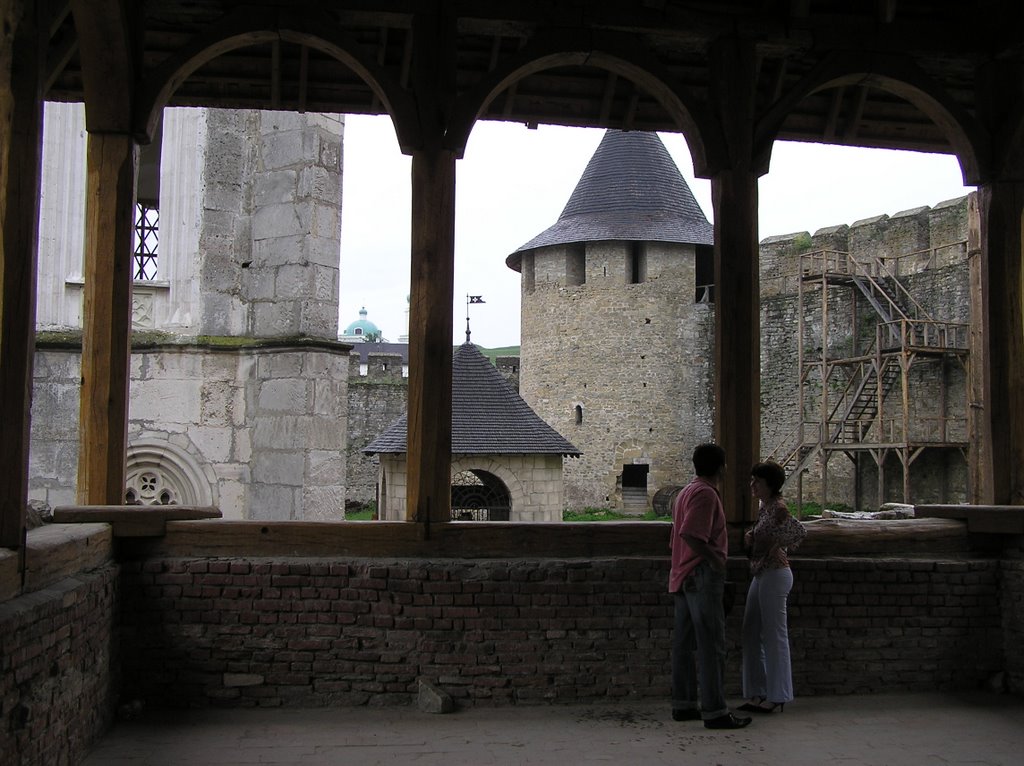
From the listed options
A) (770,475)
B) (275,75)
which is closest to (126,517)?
(275,75)

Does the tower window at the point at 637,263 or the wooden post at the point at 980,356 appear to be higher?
the tower window at the point at 637,263

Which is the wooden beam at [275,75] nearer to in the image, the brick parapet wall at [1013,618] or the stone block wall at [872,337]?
the brick parapet wall at [1013,618]

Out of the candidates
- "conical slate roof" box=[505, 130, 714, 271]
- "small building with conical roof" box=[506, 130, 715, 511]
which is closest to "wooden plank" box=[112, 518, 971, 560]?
"small building with conical roof" box=[506, 130, 715, 511]

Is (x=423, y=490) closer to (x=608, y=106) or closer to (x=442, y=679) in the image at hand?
(x=442, y=679)

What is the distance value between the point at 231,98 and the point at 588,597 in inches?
163

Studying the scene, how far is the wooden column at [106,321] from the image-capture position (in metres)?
5.31

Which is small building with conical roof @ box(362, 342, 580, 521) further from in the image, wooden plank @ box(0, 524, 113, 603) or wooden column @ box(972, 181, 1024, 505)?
wooden plank @ box(0, 524, 113, 603)

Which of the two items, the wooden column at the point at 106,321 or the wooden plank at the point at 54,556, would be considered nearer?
the wooden plank at the point at 54,556

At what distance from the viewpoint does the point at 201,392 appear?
1035 centimetres

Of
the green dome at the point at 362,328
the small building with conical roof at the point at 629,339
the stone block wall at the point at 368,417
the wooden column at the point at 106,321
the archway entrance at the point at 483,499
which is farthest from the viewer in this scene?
the green dome at the point at 362,328

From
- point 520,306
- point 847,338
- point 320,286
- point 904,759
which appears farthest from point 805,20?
point 520,306

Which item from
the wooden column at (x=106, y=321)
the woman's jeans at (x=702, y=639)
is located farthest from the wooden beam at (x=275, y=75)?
the woman's jeans at (x=702, y=639)

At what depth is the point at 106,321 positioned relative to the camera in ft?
17.7

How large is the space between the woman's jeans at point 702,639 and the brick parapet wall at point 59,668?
2.67 meters
